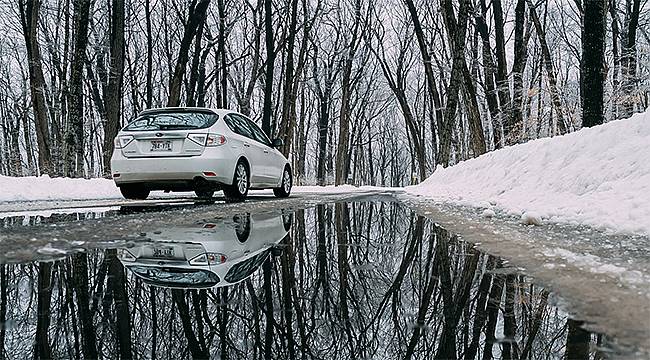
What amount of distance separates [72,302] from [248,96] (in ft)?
81.6

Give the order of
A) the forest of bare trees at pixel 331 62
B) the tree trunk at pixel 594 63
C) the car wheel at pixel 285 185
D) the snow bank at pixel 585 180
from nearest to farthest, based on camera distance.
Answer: the snow bank at pixel 585 180
the tree trunk at pixel 594 63
the car wheel at pixel 285 185
the forest of bare trees at pixel 331 62

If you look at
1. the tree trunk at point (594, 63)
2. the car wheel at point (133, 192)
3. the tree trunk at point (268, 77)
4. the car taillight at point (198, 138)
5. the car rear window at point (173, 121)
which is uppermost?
the tree trunk at point (268, 77)

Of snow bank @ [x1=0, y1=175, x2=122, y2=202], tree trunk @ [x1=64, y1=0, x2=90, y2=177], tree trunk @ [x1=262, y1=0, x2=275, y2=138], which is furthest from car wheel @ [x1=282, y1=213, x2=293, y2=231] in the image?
tree trunk @ [x1=262, y1=0, x2=275, y2=138]

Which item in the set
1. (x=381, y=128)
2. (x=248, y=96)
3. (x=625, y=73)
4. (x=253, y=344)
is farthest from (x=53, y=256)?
(x=381, y=128)

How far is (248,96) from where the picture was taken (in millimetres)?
26125

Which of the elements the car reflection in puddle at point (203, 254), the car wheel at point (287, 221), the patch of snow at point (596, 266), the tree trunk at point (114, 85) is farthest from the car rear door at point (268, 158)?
the patch of snow at point (596, 266)

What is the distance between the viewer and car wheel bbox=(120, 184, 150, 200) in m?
8.41

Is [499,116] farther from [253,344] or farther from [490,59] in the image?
[253,344]

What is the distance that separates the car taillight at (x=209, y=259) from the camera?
260 cm

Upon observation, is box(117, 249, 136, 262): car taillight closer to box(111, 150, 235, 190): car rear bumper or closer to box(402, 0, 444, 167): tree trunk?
box(111, 150, 235, 190): car rear bumper

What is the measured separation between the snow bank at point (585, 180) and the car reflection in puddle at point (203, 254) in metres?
2.60

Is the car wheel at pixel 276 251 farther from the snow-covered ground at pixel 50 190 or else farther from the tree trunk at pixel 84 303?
the snow-covered ground at pixel 50 190

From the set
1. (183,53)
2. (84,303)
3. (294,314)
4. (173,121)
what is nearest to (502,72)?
(183,53)

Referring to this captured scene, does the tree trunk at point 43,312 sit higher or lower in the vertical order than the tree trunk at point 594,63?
lower
